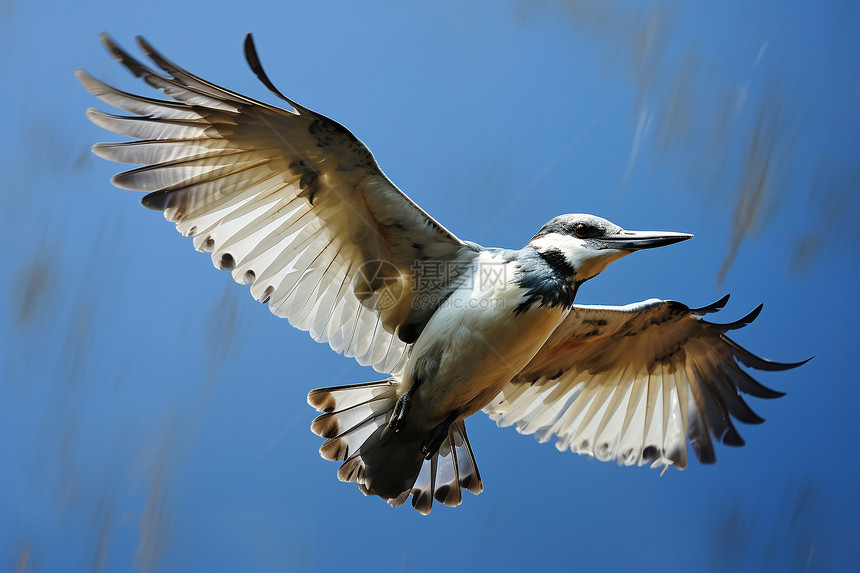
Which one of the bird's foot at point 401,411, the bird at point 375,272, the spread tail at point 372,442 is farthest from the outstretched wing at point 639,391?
the bird's foot at point 401,411

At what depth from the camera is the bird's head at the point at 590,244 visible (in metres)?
1.77

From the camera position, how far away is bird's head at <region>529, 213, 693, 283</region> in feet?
5.82

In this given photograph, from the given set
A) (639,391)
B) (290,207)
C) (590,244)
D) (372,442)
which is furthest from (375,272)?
(639,391)

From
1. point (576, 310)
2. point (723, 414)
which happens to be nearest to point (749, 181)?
point (723, 414)

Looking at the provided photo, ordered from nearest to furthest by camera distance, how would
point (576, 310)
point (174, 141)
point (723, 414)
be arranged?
point (174, 141)
point (576, 310)
point (723, 414)

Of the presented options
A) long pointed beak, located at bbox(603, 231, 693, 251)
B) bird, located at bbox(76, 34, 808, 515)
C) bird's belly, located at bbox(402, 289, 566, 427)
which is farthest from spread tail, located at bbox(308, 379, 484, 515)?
long pointed beak, located at bbox(603, 231, 693, 251)

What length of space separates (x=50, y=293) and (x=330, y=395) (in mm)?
1451

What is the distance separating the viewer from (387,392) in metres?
2.02

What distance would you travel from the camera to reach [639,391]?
2379mm

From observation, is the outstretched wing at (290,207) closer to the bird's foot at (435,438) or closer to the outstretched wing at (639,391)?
the bird's foot at (435,438)

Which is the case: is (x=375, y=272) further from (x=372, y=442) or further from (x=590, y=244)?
(x=590, y=244)

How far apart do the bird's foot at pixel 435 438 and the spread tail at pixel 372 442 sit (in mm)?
19

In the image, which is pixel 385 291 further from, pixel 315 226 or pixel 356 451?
pixel 356 451

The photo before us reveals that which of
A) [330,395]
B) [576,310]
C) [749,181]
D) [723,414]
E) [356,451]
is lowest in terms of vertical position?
[356,451]
